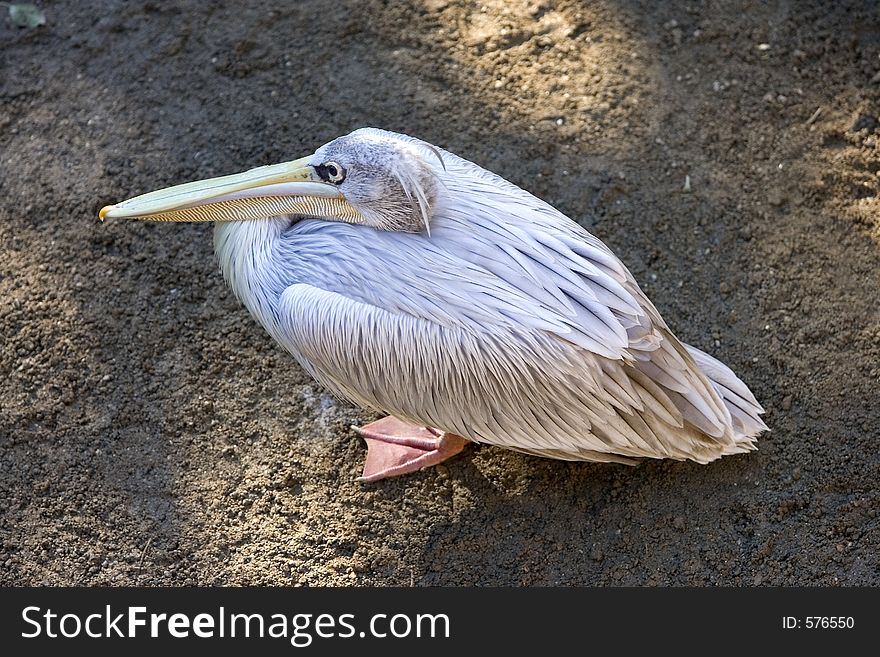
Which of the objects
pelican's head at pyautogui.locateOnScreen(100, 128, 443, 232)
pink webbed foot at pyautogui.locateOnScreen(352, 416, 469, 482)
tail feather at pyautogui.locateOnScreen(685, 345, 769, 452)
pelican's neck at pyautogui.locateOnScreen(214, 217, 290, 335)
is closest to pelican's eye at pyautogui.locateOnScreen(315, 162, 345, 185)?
pelican's head at pyautogui.locateOnScreen(100, 128, 443, 232)

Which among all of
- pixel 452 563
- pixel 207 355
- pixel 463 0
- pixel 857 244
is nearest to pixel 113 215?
pixel 207 355

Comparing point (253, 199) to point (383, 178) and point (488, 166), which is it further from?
point (488, 166)

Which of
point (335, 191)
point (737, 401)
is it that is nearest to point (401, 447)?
point (335, 191)

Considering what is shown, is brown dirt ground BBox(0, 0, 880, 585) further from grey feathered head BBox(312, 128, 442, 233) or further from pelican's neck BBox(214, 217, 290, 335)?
grey feathered head BBox(312, 128, 442, 233)

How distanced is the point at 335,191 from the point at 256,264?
371 millimetres

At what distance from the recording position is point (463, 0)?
4.79 meters

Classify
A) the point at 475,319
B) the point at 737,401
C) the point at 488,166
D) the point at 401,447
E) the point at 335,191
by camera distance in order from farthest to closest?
the point at 488,166 < the point at 401,447 < the point at 737,401 < the point at 335,191 < the point at 475,319

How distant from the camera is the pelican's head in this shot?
119 inches

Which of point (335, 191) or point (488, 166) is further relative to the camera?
point (488, 166)

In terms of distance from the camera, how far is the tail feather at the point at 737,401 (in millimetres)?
3406

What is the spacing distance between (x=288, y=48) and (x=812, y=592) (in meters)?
3.35

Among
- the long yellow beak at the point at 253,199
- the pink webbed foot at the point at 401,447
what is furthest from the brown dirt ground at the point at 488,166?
the long yellow beak at the point at 253,199

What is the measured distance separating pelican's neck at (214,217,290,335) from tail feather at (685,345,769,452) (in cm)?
150

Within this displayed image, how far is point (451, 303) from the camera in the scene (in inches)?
118
